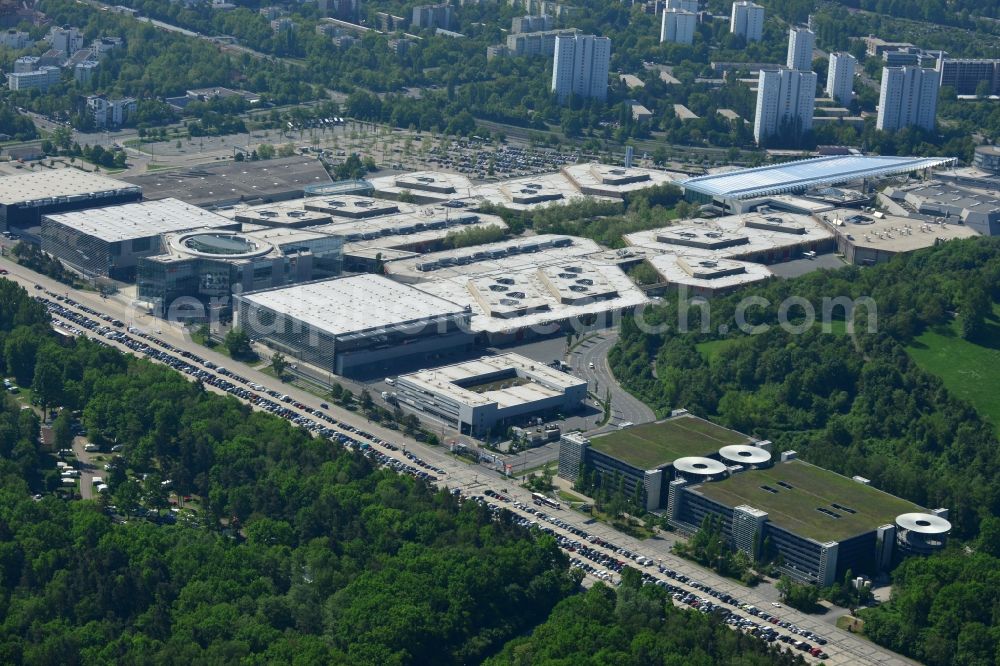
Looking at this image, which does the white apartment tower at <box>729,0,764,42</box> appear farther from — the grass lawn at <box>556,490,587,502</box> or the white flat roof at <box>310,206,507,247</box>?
the grass lawn at <box>556,490,587,502</box>

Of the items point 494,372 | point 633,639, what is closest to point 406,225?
point 494,372

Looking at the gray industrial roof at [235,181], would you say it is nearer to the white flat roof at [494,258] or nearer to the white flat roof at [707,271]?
the white flat roof at [494,258]

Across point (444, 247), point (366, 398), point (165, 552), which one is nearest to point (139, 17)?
point (444, 247)

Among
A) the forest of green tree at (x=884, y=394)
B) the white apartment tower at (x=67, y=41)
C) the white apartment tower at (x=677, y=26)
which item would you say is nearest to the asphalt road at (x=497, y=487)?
the forest of green tree at (x=884, y=394)

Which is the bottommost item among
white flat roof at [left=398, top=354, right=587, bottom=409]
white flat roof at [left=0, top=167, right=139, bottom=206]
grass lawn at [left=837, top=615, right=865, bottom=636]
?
grass lawn at [left=837, top=615, right=865, bottom=636]

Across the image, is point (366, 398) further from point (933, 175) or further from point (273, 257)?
point (933, 175)

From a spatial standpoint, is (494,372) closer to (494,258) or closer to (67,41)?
(494,258)

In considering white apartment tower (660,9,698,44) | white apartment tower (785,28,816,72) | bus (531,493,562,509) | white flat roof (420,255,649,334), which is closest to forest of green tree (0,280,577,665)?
bus (531,493,562,509)
